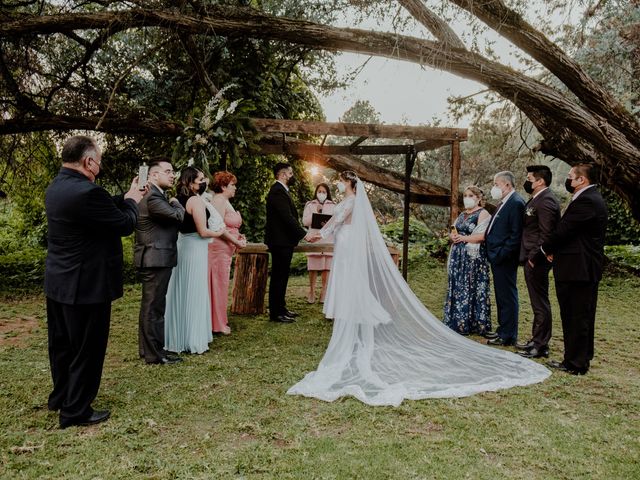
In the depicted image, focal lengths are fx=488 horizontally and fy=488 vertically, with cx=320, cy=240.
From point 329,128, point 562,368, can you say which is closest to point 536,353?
point 562,368

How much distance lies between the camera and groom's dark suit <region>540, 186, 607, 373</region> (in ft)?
15.7

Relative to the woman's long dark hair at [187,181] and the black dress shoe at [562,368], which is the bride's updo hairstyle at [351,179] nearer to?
the woman's long dark hair at [187,181]

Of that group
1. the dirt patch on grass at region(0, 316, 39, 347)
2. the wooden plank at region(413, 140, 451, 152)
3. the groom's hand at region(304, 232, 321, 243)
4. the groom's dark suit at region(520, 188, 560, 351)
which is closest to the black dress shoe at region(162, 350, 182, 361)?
the dirt patch on grass at region(0, 316, 39, 347)

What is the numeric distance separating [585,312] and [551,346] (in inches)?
60.4

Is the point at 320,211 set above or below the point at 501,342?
above

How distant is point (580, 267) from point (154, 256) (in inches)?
166

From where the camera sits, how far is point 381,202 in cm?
2133

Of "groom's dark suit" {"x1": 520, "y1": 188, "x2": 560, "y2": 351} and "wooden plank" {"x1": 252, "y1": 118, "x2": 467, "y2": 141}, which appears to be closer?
"groom's dark suit" {"x1": 520, "y1": 188, "x2": 560, "y2": 351}

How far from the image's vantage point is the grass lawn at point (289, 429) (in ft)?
9.70

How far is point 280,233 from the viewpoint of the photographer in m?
7.27

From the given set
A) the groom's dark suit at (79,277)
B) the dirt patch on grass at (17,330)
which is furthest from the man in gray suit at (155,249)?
the dirt patch on grass at (17,330)

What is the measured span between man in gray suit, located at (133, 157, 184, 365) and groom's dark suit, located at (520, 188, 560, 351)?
394 centimetres

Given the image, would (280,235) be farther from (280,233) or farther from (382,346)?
(382,346)

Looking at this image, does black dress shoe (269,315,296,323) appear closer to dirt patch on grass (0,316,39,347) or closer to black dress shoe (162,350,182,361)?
black dress shoe (162,350,182,361)
